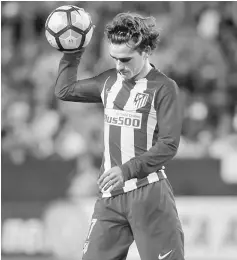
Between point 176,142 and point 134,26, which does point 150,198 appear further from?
point 134,26

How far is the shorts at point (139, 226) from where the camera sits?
4.75m

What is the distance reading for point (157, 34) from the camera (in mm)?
4840

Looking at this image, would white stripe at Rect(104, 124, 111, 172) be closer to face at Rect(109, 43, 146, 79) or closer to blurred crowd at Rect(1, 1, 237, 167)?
face at Rect(109, 43, 146, 79)

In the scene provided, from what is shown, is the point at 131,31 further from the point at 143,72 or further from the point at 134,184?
the point at 134,184

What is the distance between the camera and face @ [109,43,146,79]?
15.4ft

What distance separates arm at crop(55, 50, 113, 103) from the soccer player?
0.51 feet

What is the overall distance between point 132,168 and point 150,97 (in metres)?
0.46

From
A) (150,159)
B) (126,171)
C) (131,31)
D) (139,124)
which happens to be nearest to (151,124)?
(139,124)

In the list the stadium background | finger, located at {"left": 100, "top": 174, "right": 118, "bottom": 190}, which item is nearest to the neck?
finger, located at {"left": 100, "top": 174, "right": 118, "bottom": 190}

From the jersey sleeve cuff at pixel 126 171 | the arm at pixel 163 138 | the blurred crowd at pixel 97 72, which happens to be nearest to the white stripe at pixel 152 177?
the arm at pixel 163 138

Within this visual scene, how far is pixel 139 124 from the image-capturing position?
4773 mm

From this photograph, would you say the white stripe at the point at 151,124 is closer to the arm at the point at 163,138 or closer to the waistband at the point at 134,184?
the arm at the point at 163,138

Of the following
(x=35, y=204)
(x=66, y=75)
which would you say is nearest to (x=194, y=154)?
(x=35, y=204)

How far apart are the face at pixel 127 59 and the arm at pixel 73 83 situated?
260 mm
